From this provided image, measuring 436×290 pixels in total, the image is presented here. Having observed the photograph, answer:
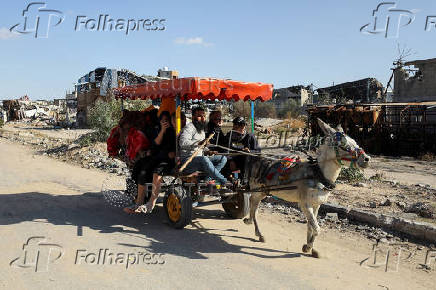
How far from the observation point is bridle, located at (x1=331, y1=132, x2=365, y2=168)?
5001 millimetres

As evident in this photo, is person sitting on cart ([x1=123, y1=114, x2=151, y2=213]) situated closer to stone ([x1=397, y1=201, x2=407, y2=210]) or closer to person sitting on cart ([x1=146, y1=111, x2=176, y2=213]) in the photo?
person sitting on cart ([x1=146, y1=111, x2=176, y2=213])

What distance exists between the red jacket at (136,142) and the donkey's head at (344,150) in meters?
3.51

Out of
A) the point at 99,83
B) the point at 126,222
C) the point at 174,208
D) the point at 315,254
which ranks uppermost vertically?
the point at 99,83

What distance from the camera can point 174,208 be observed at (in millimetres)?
6684

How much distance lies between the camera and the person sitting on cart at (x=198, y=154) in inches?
253

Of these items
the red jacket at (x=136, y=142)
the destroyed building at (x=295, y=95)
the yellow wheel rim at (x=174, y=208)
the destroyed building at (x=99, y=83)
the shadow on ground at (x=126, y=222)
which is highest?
the destroyed building at (x=295, y=95)

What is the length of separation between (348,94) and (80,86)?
26855 millimetres

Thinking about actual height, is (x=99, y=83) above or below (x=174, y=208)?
above

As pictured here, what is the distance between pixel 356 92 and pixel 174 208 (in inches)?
1248

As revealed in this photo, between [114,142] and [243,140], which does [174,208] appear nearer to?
[243,140]

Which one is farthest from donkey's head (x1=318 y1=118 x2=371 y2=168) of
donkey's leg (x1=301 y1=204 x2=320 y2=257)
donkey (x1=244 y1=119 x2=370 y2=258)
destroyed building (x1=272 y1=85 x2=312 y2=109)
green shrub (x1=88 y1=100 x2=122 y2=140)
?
destroyed building (x1=272 y1=85 x2=312 y2=109)

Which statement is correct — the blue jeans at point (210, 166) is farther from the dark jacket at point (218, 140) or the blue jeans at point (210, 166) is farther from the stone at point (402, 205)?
the stone at point (402, 205)

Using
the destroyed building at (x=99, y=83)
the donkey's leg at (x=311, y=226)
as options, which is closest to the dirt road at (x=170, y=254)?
the donkey's leg at (x=311, y=226)

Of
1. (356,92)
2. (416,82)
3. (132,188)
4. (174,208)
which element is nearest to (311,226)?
(174,208)
